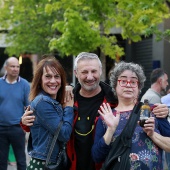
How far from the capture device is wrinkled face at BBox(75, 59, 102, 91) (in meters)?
4.24

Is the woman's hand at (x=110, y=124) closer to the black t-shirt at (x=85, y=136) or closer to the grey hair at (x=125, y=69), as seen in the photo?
the grey hair at (x=125, y=69)

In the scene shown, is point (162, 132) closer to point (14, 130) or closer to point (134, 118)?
point (134, 118)

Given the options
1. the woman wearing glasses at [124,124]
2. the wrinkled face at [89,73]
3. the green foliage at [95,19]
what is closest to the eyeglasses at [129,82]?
the woman wearing glasses at [124,124]

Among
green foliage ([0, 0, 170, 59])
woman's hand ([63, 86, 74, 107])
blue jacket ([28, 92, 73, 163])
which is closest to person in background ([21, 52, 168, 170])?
woman's hand ([63, 86, 74, 107])

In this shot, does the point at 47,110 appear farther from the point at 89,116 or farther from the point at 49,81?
the point at 89,116

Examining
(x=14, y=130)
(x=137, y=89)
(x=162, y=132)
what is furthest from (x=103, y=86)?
(x=14, y=130)

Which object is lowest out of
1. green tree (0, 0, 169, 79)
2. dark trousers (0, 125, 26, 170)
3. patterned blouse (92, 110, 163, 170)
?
dark trousers (0, 125, 26, 170)

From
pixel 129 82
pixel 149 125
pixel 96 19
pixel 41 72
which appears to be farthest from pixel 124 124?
pixel 96 19

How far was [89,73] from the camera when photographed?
4.24m

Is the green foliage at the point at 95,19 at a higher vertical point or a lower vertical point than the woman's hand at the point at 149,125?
higher

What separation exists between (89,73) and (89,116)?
0.42m

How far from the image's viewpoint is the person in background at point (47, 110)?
3963mm

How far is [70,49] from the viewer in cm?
1104

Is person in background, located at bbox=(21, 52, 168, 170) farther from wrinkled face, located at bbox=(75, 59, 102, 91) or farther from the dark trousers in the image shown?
the dark trousers
